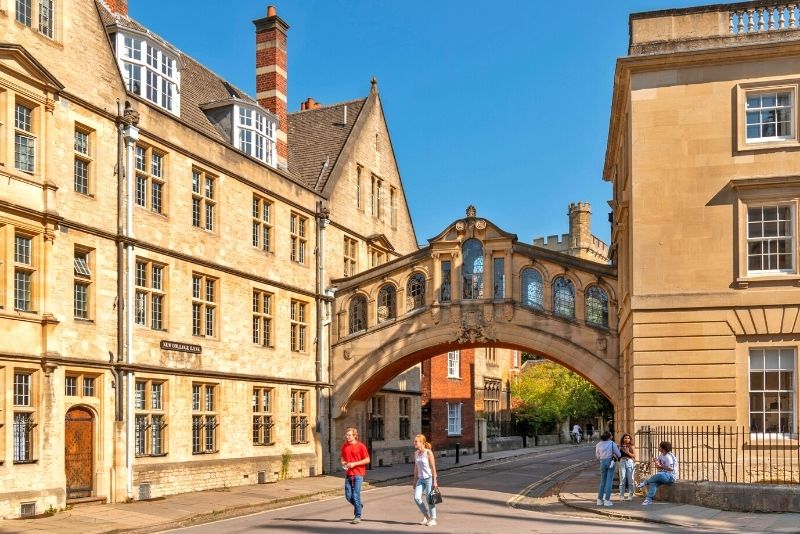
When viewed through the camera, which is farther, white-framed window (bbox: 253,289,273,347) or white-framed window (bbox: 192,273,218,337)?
white-framed window (bbox: 253,289,273,347)

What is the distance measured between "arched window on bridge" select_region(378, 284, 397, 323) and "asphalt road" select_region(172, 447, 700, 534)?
6037 millimetres

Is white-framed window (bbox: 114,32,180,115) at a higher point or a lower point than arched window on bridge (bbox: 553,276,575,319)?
higher

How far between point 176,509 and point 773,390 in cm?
1373

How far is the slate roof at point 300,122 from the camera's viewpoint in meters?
28.1

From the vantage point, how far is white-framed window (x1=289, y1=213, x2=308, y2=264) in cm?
3105

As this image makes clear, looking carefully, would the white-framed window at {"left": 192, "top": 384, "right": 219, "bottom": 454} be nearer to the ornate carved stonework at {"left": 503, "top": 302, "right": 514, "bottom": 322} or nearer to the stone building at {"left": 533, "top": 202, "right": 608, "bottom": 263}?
the ornate carved stonework at {"left": 503, "top": 302, "right": 514, "bottom": 322}

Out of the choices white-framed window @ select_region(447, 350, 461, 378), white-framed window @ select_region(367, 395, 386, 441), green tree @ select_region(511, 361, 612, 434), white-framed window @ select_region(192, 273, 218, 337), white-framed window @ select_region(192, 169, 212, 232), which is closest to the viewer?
white-framed window @ select_region(192, 273, 218, 337)

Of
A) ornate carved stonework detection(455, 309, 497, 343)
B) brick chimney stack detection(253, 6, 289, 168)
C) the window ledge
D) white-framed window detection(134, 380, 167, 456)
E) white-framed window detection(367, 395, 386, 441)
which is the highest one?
brick chimney stack detection(253, 6, 289, 168)

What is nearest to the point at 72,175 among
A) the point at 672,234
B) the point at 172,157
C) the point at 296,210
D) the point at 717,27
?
the point at 172,157

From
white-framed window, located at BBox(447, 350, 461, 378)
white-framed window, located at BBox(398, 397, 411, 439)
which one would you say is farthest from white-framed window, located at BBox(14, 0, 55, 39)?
white-framed window, located at BBox(447, 350, 461, 378)

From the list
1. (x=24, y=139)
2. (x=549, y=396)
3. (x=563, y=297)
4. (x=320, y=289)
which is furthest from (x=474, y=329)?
(x=549, y=396)

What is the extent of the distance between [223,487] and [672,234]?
13.6 meters

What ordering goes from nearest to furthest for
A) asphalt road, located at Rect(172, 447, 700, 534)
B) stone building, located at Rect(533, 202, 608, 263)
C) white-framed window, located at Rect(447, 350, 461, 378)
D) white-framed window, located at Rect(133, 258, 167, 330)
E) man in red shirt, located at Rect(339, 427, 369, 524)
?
asphalt road, located at Rect(172, 447, 700, 534), man in red shirt, located at Rect(339, 427, 369, 524), white-framed window, located at Rect(133, 258, 167, 330), white-framed window, located at Rect(447, 350, 461, 378), stone building, located at Rect(533, 202, 608, 263)

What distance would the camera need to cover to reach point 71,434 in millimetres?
20484
